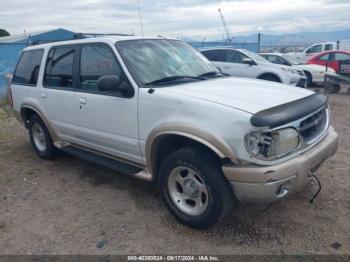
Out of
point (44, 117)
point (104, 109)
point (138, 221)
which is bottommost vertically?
point (138, 221)

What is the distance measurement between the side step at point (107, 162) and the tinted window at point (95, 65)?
0.89m

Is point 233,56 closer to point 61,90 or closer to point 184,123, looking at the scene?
point 61,90

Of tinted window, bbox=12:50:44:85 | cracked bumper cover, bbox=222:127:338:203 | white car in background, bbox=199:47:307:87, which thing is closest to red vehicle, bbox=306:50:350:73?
white car in background, bbox=199:47:307:87

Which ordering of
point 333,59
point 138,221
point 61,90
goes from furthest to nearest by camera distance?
point 333,59, point 61,90, point 138,221

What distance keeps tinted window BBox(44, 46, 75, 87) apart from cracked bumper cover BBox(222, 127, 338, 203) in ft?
8.92

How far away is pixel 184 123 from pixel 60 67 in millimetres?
2520

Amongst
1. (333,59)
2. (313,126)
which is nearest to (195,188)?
(313,126)

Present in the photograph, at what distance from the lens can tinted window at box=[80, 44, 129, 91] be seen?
3.96 metres

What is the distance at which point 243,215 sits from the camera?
3660 mm

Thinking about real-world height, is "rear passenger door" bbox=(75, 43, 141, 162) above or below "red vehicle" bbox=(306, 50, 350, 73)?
above

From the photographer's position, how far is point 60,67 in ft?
15.8

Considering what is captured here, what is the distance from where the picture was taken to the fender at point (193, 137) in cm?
290

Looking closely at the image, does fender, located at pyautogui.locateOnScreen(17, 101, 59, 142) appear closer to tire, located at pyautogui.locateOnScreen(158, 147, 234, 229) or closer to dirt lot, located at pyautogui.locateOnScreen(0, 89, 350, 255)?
dirt lot, located at pyautogui.locateOnScreen(0, 89, 350, 255)

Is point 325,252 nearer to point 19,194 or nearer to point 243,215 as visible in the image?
point 243,215
